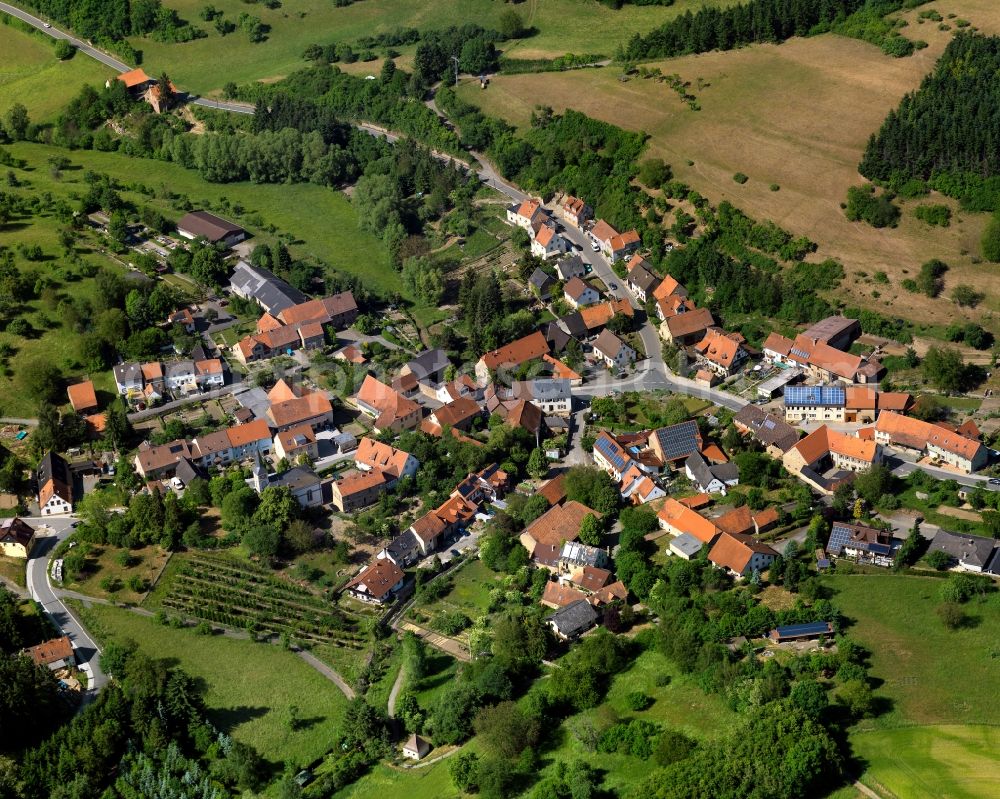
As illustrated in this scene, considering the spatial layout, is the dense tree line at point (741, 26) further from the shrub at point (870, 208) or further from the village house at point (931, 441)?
the village house at point (931, 441)

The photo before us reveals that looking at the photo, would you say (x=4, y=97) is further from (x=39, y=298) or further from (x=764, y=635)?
(x=764, y=635)

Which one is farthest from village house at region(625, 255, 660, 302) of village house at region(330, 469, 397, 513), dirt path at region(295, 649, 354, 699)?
dirt path at region(295, 649, 354, 699)

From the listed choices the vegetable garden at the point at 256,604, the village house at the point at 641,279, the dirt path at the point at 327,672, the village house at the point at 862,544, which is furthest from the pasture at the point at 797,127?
the dirt path at the point at 327,672

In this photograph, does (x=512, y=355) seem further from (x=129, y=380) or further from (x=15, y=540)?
(x=15, y=540)

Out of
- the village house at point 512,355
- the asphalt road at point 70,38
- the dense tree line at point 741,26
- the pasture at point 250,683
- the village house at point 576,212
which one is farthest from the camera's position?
the asphalt road at point 70,38

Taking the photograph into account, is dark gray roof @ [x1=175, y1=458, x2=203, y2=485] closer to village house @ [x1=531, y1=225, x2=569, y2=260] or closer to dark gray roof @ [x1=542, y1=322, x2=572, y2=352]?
dark gray roof @ [x1=542, y1=322, x2=572, y2=352]

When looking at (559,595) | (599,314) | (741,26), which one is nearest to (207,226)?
(599,314)
